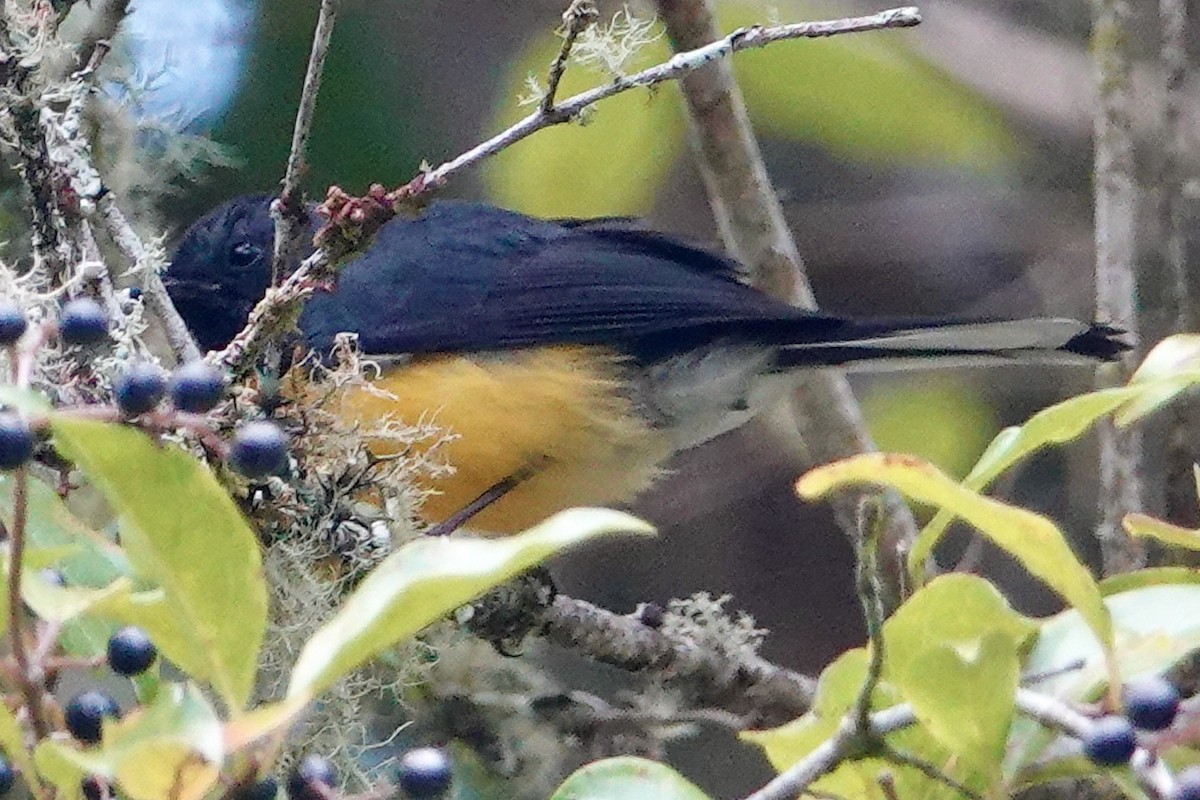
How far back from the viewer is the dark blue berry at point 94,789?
0.88 meters

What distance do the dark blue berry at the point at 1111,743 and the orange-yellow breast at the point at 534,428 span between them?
58.4 inches

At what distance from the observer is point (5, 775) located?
0.89 m

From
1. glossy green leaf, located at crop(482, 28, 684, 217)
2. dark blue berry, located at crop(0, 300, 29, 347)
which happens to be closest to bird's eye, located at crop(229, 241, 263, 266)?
glossy green leaf, located at crop(482, 28, 684, 217)

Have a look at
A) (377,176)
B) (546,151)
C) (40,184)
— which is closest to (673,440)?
(546,151)

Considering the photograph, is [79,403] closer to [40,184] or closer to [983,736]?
[40,184]

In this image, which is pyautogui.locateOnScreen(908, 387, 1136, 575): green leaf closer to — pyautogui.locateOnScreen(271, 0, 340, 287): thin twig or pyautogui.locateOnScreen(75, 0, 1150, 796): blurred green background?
pyautogui.locateOnScreen(271, 0, 340, 287): thin twig

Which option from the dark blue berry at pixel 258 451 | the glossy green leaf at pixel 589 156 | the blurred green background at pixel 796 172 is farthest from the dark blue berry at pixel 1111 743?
the glossy green leaf at pixel 589 156

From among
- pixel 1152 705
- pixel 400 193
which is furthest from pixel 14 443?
pixel 1152 705

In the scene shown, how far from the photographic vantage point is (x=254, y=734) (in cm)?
75

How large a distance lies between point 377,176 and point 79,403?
1.97 m

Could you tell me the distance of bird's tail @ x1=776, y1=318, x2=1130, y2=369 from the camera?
2.21 metres

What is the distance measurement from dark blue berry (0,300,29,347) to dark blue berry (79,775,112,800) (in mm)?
264

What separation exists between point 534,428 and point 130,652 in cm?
151

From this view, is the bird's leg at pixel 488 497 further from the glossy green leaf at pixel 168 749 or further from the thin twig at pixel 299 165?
the glossy green leaf at pixel 168 749
